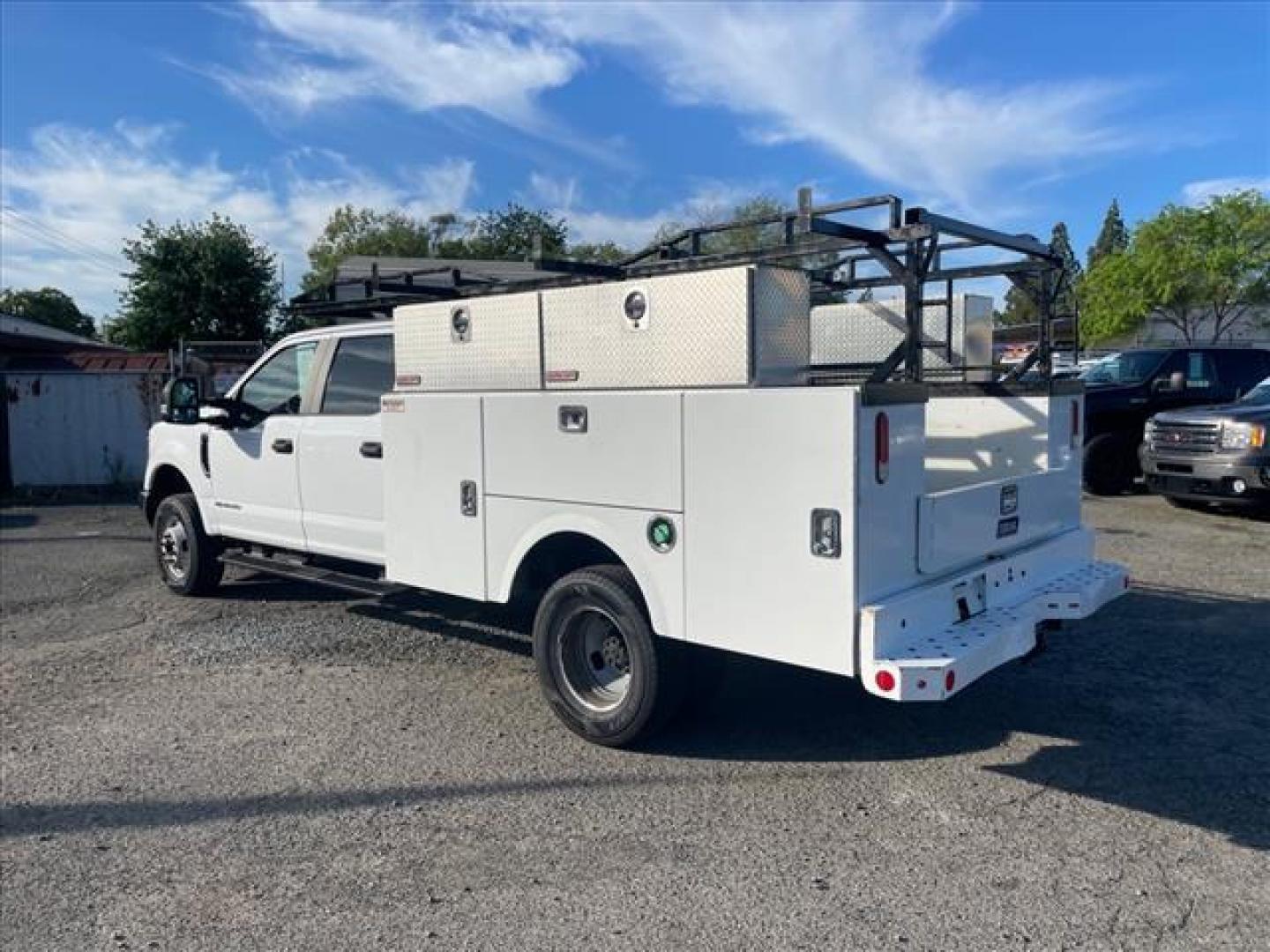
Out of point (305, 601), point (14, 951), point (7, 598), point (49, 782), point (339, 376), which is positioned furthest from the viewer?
point (7, 598)

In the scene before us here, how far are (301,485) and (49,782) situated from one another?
2.60 metres

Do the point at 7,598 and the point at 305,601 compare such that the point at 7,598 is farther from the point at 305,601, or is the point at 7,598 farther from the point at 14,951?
the point at 14,951

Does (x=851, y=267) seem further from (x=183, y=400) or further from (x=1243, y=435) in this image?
(x=1243, y=435)

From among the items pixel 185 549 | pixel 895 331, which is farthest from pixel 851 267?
pixel 185 549

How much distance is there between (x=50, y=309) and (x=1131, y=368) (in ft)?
240

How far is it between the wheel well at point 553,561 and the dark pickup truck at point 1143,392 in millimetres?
10915

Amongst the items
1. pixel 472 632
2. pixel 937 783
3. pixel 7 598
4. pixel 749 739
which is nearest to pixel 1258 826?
pixel 937 783

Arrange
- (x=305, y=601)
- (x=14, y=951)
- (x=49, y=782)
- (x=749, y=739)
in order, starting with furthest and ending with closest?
(x=305, y=601) → (x=749, y=739) → (x=49, y=782) → (x=14, y=951)

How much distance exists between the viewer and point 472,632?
689cm

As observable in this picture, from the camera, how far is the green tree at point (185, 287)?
32094 millimetres

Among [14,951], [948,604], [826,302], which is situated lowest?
[14,951]

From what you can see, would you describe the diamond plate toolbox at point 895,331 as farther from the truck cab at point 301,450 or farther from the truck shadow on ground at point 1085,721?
the truck cab at point 301,450

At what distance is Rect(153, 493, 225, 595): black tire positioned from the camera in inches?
312

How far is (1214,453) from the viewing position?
1148 centimetres
